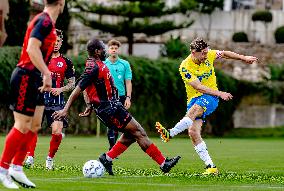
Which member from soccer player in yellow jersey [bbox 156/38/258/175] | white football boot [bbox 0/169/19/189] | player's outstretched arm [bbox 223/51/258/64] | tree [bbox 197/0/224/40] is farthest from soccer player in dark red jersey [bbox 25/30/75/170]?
tree [bbox 197/0/224/40]

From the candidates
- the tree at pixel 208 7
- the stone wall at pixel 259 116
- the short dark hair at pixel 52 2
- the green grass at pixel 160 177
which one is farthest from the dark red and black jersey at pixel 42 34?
the tree at pixel 208 7

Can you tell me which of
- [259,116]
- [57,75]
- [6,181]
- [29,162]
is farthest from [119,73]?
[259,116]

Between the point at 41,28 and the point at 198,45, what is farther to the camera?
the point at 198,45

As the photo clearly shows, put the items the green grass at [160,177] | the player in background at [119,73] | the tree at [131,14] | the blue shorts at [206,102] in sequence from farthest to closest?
the tree at [131,14], the player in background at [119,73], the blue shorts at [206,102], the green grass at [160,177]

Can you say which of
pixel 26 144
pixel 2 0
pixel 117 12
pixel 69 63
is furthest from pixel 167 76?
pixel 2 0

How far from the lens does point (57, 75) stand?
1753cm

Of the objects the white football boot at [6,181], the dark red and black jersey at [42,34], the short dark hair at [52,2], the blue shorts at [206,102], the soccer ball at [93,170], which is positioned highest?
the short dark hair at [52,2]

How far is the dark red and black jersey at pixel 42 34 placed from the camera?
1169 centimetres

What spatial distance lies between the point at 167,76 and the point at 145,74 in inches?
57.6

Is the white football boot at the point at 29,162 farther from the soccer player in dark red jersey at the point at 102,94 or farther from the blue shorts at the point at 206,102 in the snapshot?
the blue shorts at the point at 206,102

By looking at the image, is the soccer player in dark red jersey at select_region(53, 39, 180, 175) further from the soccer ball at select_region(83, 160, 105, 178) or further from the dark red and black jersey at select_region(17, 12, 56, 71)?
→ the dark red and black jersey at select_region(17, 12, 56, 71)

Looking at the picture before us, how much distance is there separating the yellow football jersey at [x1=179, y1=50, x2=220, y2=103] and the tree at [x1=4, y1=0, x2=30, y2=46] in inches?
1318

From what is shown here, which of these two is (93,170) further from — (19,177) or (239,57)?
(239,57)

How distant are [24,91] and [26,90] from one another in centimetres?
3
